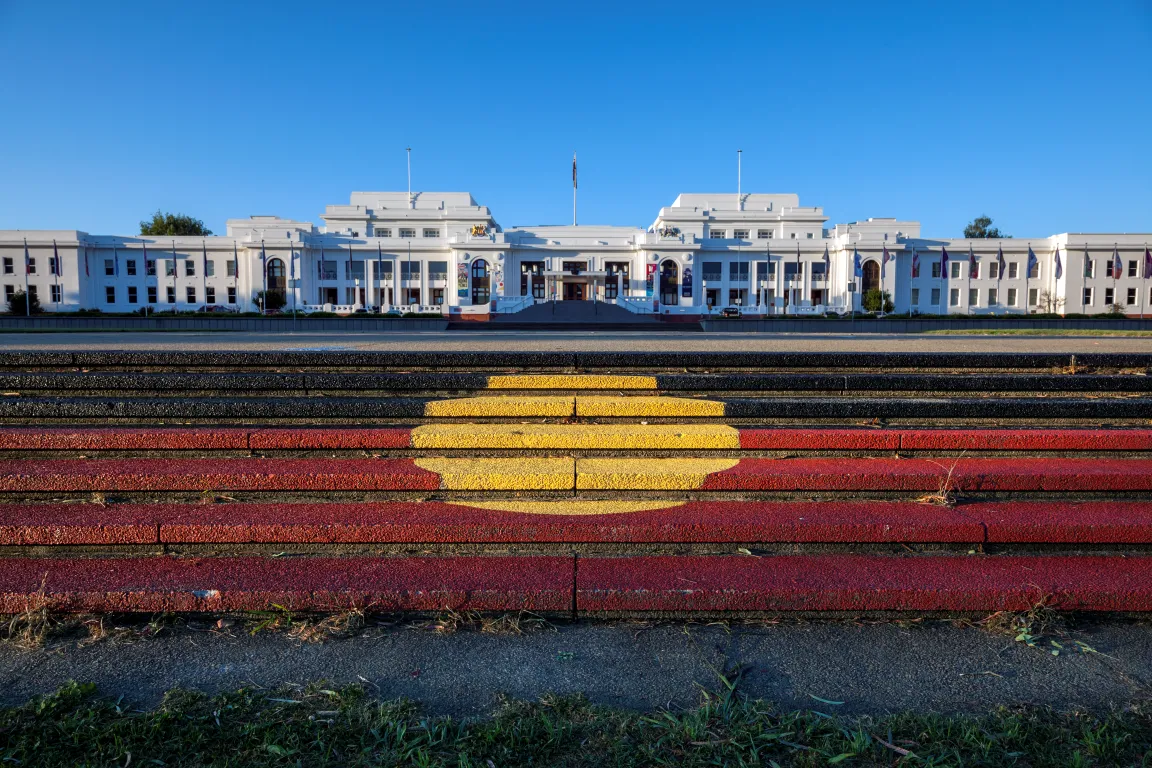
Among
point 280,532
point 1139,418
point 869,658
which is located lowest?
point 869,658

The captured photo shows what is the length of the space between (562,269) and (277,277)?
23.9m

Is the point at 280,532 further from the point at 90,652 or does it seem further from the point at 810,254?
the point at 810,254

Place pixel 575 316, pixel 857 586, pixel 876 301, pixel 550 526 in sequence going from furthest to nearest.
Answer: pixel 876 301, pixel 575 316, pixel 550 526, pixel 857 586

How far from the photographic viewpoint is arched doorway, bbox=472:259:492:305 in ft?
185

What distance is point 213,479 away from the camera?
3.84 meters

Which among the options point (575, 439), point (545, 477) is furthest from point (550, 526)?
point (575, 439)

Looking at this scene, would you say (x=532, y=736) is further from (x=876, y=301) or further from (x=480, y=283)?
(x=480, y=283)

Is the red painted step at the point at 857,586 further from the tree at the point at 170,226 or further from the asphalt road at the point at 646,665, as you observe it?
the tree at the point at 170,226

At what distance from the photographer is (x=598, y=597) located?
2988mm

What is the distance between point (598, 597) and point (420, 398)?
273 cm

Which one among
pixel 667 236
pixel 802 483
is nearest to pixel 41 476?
pixel 802 483

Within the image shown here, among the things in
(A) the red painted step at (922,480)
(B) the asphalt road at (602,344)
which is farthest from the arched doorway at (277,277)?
(A) the red painted step at (922,480)

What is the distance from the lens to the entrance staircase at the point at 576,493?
302 centimetres

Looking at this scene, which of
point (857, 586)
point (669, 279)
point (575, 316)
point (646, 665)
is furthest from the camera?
point (669, 279)
